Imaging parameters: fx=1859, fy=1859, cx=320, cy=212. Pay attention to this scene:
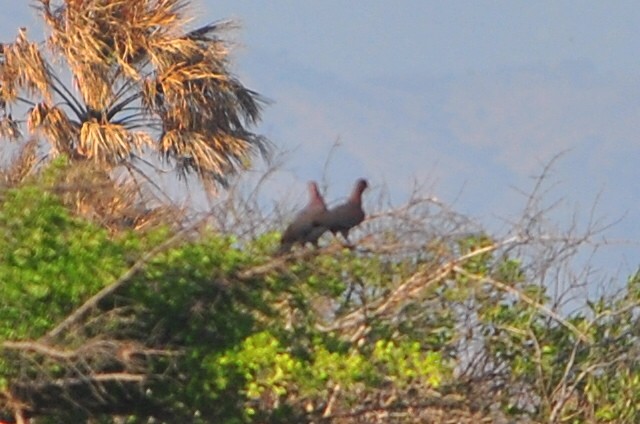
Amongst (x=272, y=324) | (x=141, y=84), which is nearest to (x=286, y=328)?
(x=272, y=324)

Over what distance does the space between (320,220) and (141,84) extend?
7304mm

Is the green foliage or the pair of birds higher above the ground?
the pair of birds

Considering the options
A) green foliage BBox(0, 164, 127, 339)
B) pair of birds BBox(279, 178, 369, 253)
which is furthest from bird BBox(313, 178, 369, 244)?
green foliage BBox(0, 164, 127, 339)

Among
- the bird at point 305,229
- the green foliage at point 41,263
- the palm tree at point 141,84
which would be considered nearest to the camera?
the green foliage at point 41,263

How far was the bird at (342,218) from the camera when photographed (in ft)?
38.3

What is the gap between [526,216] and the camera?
11648 mm

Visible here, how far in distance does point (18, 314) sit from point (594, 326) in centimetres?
401

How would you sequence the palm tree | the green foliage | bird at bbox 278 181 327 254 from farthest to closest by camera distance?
the palm tree → bird at bbox 278 181 327 254 → the green foliage

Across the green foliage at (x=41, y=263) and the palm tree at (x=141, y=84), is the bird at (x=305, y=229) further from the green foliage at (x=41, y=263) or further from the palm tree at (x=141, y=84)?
the palm tree at (x=141, y=84)

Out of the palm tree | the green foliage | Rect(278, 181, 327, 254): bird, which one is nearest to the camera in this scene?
the green foliage

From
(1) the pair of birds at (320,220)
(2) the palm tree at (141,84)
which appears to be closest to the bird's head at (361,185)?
(1) the pair of birds at (320,220)

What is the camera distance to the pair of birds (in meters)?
11.5

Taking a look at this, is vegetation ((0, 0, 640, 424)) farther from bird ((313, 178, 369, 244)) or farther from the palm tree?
the palm tree

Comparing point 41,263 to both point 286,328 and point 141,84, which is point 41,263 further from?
point 141,84
